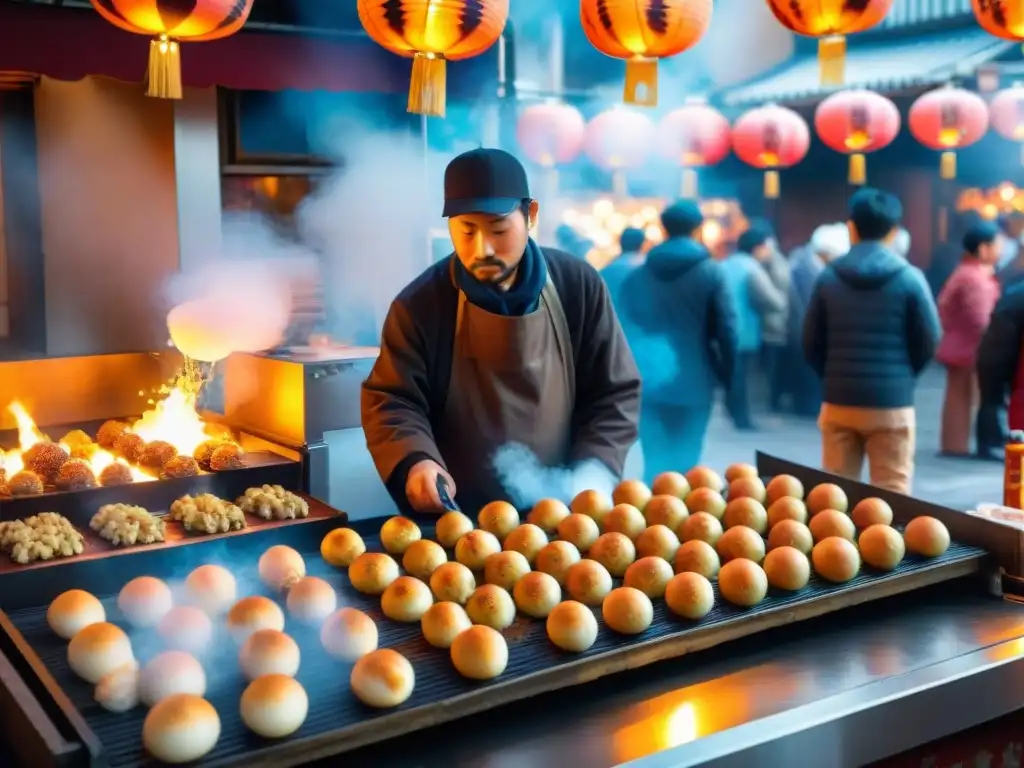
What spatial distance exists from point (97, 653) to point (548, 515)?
3.70 feet

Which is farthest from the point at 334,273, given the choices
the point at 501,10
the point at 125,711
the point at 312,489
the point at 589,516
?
the point at 125,711

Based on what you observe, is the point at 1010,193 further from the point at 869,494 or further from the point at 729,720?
the point at 729,720

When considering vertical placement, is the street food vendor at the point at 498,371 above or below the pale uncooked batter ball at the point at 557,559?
above

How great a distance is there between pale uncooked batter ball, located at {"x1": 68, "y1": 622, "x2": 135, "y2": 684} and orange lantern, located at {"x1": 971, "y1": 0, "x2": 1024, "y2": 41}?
3.31m

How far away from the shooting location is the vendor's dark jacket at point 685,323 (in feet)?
19.1

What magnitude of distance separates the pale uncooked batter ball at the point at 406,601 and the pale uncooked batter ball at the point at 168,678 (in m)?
0.42

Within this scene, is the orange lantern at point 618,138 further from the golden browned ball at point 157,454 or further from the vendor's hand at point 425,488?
the vendor's hand at point 425,488

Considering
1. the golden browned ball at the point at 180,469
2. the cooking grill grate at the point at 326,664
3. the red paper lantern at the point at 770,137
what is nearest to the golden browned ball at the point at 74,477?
the golden browned ball at the point at 180,469

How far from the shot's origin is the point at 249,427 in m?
4.26

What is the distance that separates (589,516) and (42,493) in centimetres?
161

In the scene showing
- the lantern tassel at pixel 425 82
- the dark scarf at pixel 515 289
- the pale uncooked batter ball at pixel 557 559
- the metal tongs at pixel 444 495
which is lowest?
the pale uncooked batter ball at pixel 557 559

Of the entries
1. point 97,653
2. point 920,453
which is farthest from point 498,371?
point 920,453

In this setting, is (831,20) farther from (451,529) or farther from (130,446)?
(130,446)

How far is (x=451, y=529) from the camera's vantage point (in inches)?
94.0
